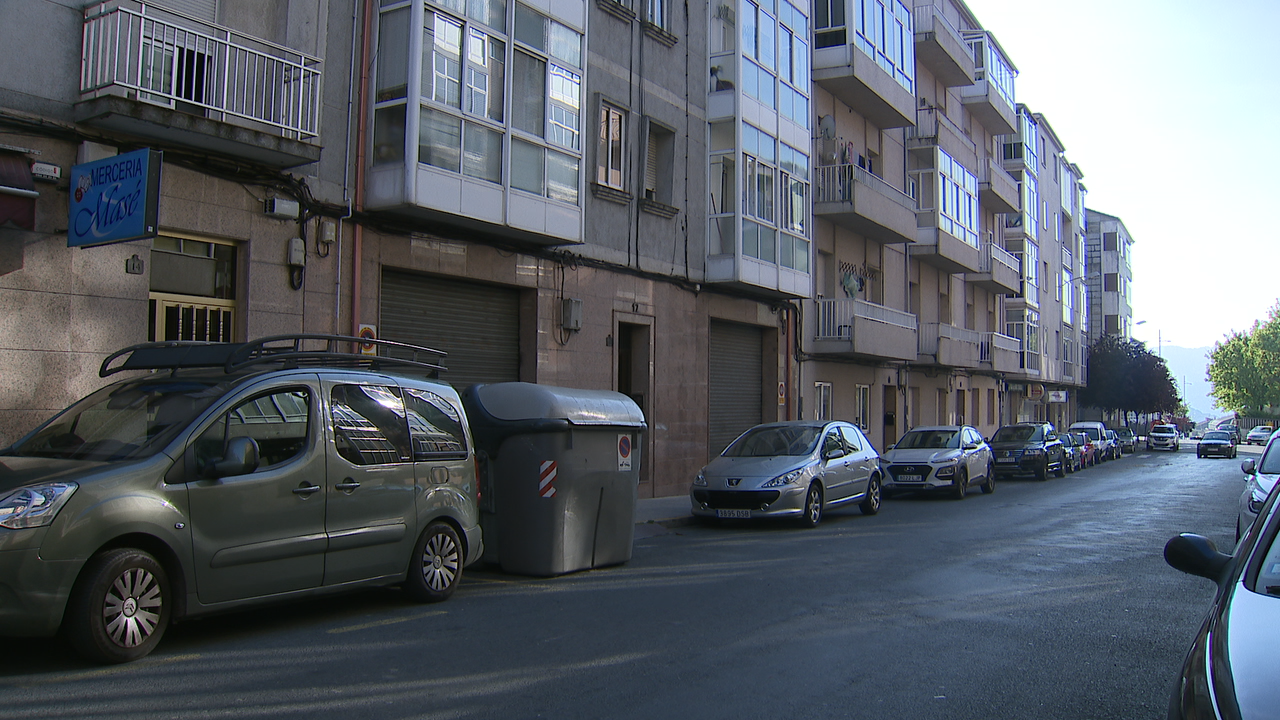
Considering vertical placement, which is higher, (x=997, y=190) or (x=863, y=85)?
(x=997, y=190)

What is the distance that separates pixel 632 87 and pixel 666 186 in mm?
2120

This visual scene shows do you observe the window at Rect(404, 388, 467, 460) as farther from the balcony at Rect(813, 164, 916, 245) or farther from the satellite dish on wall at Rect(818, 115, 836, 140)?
the satellite dish on wall at Rect(818, 115, 836, 140)

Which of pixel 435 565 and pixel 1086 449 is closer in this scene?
pixel 435 565

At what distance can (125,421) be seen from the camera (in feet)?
20.5

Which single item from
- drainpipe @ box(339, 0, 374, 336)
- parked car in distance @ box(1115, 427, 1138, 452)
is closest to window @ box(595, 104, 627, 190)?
drainpipe @ box(339, 0, 374, 336)

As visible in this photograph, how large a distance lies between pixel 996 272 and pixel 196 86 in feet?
104

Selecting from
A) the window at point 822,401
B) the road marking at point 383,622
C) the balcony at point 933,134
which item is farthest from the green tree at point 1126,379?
the road marking at point 383,622

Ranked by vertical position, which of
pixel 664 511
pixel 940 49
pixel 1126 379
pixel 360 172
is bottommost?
pixel 664 511

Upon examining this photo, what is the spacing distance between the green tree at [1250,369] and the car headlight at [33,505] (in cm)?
9285

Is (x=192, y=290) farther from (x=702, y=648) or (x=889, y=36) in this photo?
(x=889, y=36)

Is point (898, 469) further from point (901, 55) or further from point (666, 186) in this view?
point (901, 55)

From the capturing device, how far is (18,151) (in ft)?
28.4

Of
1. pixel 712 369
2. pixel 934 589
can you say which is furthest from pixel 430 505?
pixel 712 369

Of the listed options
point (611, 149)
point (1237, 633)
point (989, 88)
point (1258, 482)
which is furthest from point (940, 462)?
point (989, 88)
